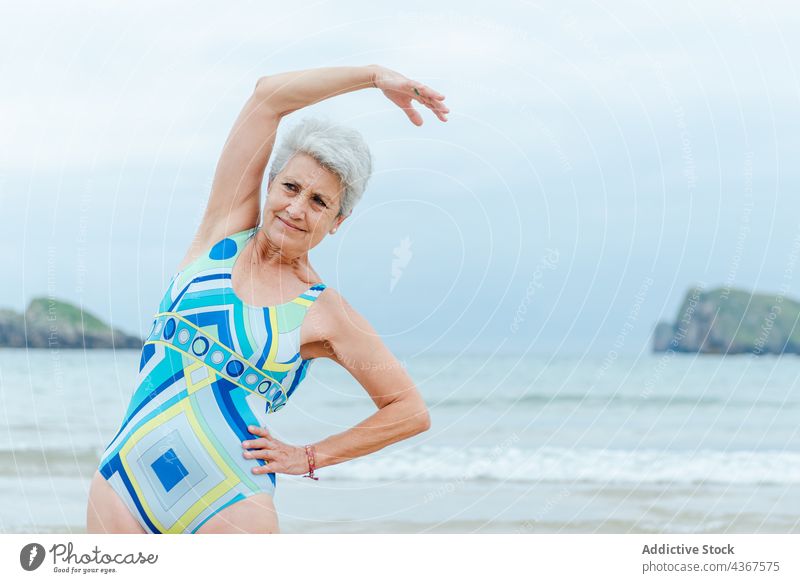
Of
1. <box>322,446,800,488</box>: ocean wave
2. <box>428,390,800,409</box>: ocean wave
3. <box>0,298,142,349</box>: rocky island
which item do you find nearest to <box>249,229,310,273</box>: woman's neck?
<box>322,446,800,488</box>: ocean wave

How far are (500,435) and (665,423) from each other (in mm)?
3911

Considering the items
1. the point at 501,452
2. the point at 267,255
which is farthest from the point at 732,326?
the point at 267,255

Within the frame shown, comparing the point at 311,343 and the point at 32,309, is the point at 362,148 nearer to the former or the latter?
the point at 311,343

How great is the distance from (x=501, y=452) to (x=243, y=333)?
444 inches

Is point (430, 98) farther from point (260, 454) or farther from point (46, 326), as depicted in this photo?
point (46, 326)

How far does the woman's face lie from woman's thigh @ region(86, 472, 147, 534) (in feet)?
4.31

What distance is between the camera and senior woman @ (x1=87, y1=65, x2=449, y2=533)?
4.14m

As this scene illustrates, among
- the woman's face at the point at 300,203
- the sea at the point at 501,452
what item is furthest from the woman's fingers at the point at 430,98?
the sea at the point at 501,452

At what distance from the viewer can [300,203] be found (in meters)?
4.12

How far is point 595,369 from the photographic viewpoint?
24.8 m

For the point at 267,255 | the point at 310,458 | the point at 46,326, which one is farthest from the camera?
the point at 46,326

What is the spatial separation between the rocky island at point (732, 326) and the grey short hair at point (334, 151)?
67.4 ft

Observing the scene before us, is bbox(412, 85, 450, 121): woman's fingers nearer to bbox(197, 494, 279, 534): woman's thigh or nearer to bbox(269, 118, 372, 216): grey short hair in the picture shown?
bbox(269, 118, 372, 216): grey short hair
